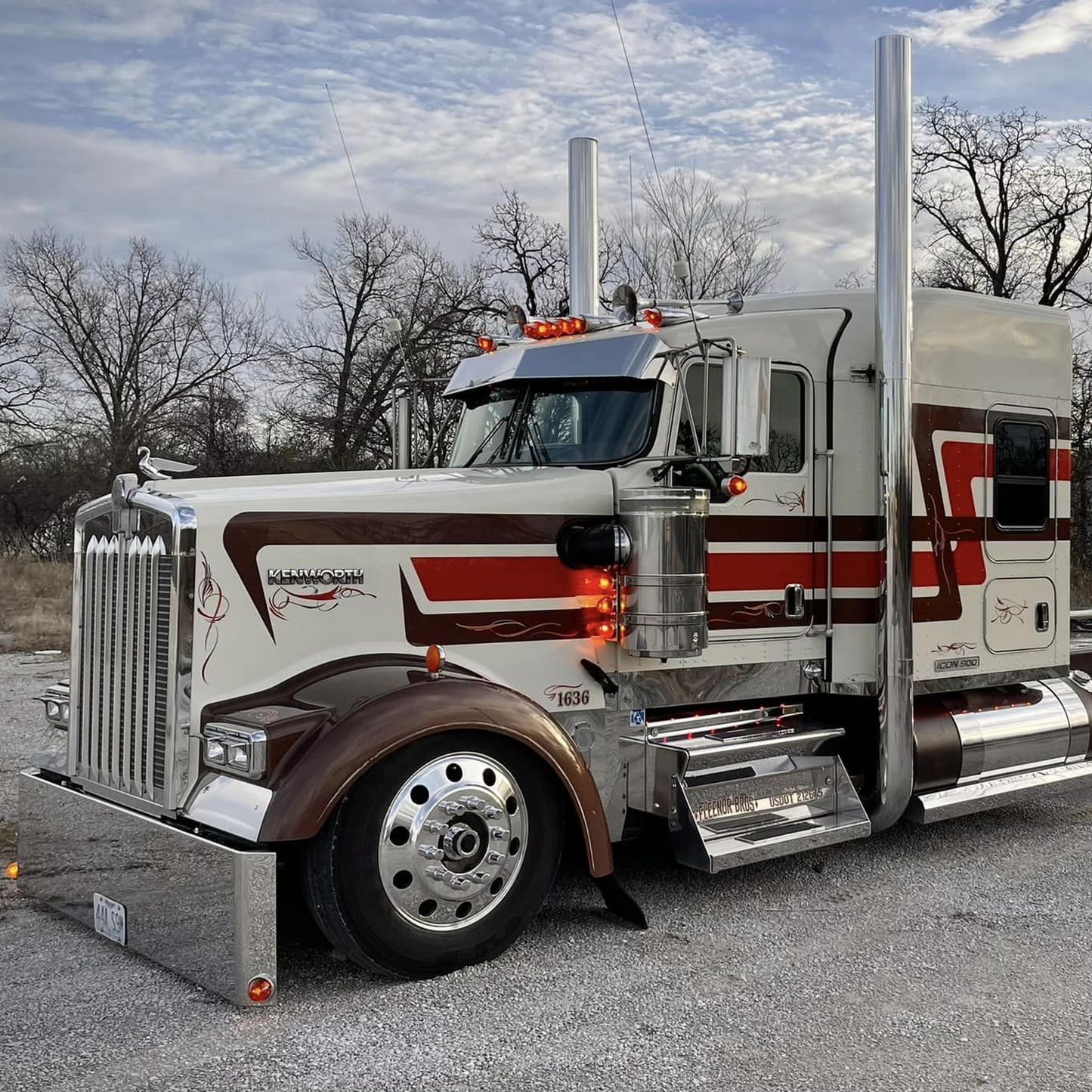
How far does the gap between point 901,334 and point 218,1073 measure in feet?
14.4

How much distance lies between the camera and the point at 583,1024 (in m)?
4.07

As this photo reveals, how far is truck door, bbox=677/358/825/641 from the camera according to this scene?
18.4ft

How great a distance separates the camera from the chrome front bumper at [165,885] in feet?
13.3

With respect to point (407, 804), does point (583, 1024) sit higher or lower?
lower

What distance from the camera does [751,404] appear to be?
4945mm

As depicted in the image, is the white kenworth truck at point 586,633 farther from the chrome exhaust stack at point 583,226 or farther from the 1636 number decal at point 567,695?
the chrome exhaust stack at point 583,226

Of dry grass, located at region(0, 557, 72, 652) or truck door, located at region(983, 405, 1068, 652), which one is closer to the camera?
truck door, located at region(983, 405, 1068, 652)

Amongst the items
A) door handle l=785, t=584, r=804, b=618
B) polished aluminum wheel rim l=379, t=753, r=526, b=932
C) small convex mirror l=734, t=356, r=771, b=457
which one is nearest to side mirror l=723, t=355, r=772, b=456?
small convex mirror l=734, t=356, r=771, b=457

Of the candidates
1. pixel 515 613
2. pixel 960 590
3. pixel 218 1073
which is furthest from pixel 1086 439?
pixel 218 1073

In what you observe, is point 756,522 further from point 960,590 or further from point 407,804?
point 407,804

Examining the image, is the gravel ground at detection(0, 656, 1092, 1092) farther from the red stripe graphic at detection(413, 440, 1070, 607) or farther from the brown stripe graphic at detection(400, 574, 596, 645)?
the red stripe graphic at detection(413, 440, 1070, 607)

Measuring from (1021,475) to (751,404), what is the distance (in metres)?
2.60

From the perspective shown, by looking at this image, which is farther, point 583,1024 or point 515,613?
point 515,613

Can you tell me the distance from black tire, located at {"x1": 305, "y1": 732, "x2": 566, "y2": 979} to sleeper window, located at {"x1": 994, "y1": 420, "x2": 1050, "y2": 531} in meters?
3.45
